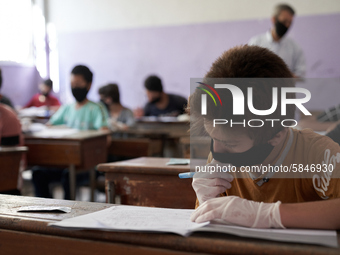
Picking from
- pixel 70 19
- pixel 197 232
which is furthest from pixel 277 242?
pixel 70 19

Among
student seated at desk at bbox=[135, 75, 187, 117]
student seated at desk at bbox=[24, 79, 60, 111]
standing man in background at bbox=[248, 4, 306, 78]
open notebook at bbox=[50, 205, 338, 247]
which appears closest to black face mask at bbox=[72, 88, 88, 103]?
student seated at desk at bbox=[135, 75, 187, 117]

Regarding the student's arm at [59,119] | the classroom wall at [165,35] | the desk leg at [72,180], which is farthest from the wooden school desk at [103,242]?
the classroom wall at [165,35]

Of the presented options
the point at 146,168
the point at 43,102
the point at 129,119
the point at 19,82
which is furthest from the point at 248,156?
the point at 19,82

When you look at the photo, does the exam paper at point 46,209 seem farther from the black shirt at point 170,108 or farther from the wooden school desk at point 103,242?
the black shirt at point 170,108

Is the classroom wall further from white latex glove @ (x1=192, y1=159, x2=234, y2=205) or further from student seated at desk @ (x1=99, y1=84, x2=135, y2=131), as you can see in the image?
white latex glove @ (x1=192, y1=159, x2=234, y2=205)

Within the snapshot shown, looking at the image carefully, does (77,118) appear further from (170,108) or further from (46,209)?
(46,209)

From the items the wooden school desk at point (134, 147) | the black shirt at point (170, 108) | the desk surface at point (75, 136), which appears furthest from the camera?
the black shirt at point (170, 108)

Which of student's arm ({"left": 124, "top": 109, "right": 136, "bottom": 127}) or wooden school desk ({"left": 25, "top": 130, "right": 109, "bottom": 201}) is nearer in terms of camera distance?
wooden school desk ({"left": 25, "top": 130, "right": 109, "bottom": 201})

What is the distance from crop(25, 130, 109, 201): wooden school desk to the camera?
2895 millimetres

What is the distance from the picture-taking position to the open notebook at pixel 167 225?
2.42ft

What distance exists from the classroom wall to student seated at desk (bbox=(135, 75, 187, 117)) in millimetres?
1186

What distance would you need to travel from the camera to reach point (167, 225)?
822 mm

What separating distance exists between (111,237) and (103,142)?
7.87 ft

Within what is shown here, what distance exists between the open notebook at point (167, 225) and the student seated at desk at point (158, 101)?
12.8 ft
